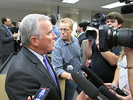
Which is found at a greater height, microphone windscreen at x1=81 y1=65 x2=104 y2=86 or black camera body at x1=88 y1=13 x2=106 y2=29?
black camera body at x1=88 y1=13 x2=106 y2=29

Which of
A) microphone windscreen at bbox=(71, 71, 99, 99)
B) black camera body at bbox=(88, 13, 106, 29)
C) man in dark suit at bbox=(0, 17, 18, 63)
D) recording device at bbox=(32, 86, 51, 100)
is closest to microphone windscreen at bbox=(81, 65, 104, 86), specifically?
microphone windscreen at bbox=(71, 71, 99, 99)

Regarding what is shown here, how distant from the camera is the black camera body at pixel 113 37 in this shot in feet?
2.21

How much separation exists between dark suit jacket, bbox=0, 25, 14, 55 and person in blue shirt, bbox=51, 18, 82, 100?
6.87 ft

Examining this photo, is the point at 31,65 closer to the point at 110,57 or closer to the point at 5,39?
the point at 110,57

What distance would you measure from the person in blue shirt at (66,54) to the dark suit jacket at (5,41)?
82.5 inches

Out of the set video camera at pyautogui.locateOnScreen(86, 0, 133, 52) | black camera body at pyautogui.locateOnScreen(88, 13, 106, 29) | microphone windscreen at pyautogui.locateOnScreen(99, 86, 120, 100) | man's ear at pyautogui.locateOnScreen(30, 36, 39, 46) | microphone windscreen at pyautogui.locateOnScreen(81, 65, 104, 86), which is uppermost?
black camera body at pyautogui.locateOnScreen(88, 13, 106, 29)

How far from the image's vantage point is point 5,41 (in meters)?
3.20

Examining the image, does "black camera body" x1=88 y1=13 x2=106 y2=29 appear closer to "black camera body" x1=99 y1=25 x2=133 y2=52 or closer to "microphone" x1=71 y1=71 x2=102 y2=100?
"black camera body" x1=99 y1=25 x2=133 y2=52

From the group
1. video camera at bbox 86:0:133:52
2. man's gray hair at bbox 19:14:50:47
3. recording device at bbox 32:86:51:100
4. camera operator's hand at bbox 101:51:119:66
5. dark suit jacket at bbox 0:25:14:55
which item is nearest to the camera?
recording device at bbox 32:86:51:100

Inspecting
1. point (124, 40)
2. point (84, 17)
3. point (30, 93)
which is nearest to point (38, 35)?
point (30, 93)

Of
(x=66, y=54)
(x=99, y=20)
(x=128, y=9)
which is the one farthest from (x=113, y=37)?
(x=66, y=54)

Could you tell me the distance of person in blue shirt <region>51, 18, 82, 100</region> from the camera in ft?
4.87

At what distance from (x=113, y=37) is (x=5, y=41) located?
3055mm

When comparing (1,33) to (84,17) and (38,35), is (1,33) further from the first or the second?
(84,17)
